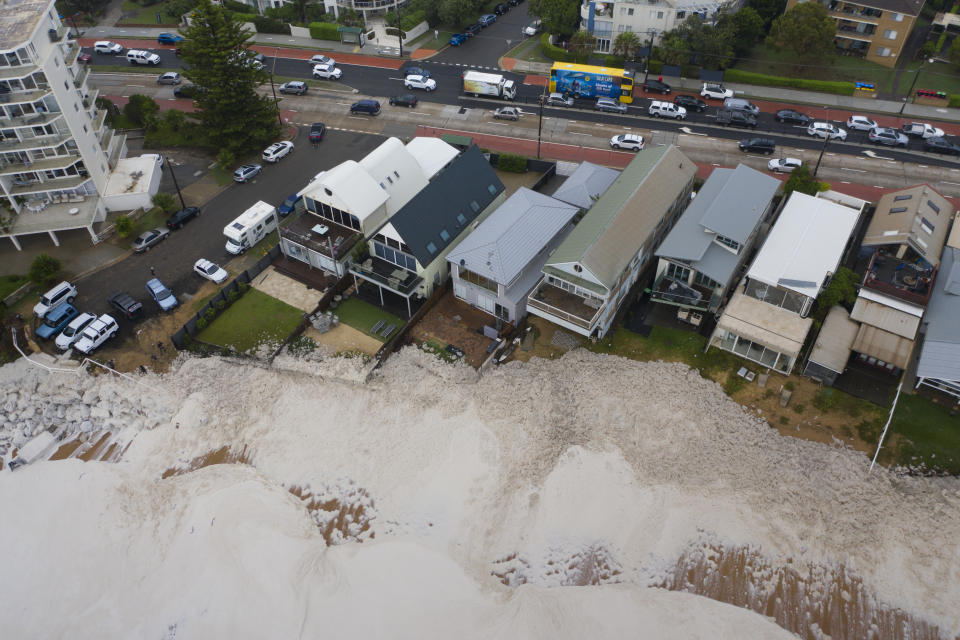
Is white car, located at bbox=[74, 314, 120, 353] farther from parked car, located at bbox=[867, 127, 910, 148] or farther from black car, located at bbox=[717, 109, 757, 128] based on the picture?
parked car, located at bbox=[867, 127, 910, 148]

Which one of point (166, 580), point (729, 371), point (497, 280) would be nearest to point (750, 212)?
point (729, 371)

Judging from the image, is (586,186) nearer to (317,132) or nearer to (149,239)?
(317,132)

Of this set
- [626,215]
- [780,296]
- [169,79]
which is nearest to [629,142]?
[626,215]

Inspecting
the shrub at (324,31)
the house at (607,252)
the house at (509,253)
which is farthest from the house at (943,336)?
the shrub at (324,31)

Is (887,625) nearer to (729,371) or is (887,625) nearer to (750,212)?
(729,371)

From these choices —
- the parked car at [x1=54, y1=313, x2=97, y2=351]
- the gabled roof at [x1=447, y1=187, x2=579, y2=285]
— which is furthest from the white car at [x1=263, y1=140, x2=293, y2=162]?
the gabled roof at [x1=447, y1=187, x2=579, y2=285]

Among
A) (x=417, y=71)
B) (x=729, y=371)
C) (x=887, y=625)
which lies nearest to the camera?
(x=887, y=625)

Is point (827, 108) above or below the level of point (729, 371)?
above

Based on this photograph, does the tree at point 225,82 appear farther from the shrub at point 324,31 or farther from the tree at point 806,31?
the tree at point 806,31
